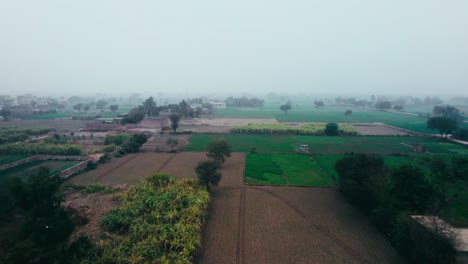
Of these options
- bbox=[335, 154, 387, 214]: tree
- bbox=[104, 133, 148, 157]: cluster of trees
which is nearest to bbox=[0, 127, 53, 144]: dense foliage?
bbox=[104, 133, 148, 157]: cluster of trees

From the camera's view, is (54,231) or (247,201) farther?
(247,201)

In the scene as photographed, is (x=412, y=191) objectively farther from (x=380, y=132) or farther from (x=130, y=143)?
(x=380, y=132)

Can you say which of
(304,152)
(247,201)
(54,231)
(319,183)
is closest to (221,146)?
(247,201)

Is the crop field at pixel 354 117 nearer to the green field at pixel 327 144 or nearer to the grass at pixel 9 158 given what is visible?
the green field at pixel 327 144

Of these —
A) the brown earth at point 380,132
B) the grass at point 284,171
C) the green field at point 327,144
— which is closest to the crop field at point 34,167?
the green field at point 327,144

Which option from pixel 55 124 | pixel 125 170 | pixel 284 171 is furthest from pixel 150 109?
pixel 284 171

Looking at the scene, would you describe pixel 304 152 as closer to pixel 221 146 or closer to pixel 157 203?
pixel 221 146

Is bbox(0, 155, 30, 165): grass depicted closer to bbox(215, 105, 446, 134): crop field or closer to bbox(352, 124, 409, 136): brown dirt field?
bbox(352, 124, 409, 136): brown dirt field
